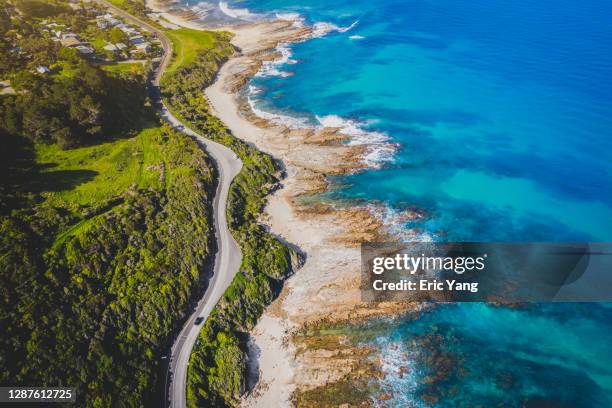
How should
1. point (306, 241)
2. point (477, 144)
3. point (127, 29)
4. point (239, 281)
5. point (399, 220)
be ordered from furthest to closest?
point (127, 29) → point (477, 144) → point (399, 220) → point (306, 241) → point (239, 281)

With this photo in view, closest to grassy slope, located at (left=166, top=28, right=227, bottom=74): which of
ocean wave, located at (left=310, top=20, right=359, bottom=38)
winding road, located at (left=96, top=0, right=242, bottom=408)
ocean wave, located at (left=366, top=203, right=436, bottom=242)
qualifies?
winding road, located at (left=96, top=0, right=242, bottom=408)

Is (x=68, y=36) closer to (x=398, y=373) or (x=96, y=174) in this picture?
(x=96, y=174)

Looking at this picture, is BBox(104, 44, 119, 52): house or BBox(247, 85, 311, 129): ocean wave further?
BBox(104, 44, 119, 52): house

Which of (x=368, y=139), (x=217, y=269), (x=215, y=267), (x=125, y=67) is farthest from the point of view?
(x=125, y=67)

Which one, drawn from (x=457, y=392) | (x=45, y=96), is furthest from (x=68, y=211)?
(x=457, y=392)

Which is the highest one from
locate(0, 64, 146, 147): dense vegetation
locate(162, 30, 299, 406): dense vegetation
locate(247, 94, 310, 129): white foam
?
locate(0, 64, 146, 147): dense vegetation

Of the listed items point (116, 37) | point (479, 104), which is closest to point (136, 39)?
point (116, 37)

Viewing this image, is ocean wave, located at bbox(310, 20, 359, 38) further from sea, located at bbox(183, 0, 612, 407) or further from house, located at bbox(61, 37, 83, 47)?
house, located at bbox(61, 37, 83, 47)

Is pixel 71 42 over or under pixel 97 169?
over
